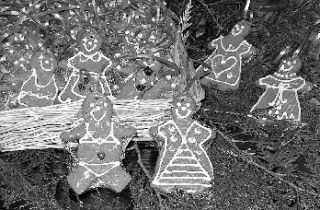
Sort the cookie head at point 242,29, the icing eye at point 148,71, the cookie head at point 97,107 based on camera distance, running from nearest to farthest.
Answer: the cookie head at point 97,107 → the icing eye at point 148,71 → the cookie head at point 242,29

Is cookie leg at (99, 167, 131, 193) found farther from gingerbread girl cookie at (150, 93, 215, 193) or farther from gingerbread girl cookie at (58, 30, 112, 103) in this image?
gingerbread girl cookie at (58, 30, 112, 103)

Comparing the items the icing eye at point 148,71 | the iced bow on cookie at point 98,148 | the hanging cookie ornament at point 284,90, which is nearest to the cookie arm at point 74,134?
the iced bow on cookie at point 98,148

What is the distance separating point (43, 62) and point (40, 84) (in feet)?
0.14

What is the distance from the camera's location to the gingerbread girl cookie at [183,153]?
83 centimetres

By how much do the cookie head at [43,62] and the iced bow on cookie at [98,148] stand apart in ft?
0.52

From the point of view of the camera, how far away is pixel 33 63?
0.96 meters

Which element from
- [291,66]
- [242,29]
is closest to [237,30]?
[242,29]

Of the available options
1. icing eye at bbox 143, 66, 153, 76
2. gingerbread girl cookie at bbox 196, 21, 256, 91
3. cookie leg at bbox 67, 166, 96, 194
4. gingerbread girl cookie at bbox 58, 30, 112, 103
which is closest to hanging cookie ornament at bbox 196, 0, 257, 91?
gingerbread girl cookie at bbox 196, 21, 256, 91

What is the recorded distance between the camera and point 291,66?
3.38 ft

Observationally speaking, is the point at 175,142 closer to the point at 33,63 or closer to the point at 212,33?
the point at 33,63

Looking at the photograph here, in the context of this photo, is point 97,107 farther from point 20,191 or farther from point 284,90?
point 284,90

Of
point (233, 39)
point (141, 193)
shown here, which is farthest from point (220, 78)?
point (141, 193)

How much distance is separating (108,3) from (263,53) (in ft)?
1.19

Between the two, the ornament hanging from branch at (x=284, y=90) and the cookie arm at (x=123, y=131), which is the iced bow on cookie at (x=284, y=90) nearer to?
the ornament hanging from branch at (x=284, y=90)
